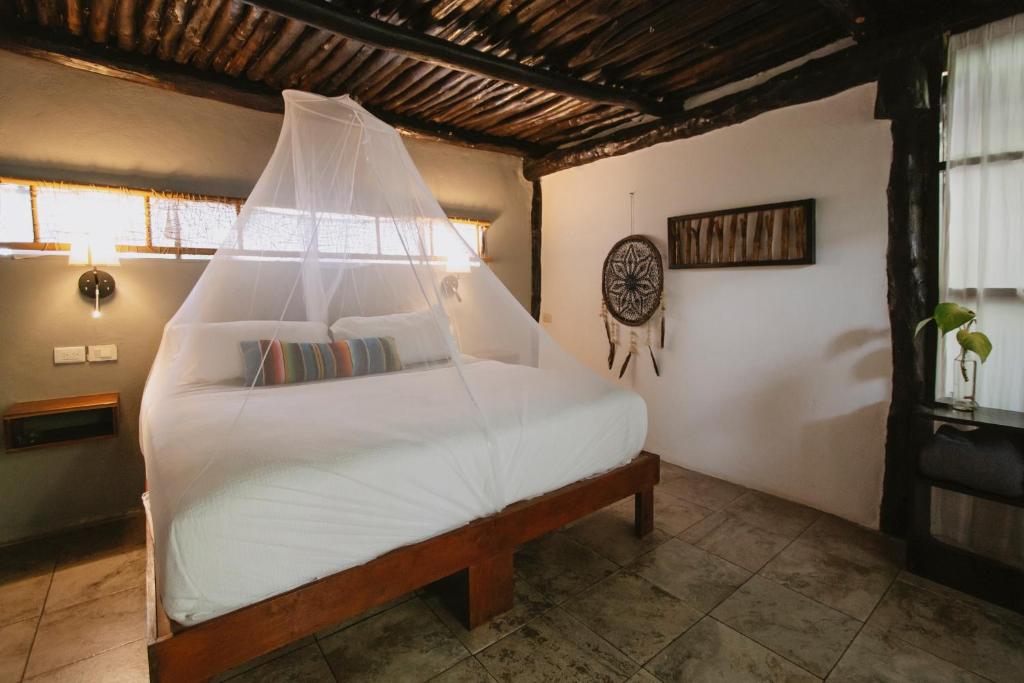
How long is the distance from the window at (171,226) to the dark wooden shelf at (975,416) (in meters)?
2.17

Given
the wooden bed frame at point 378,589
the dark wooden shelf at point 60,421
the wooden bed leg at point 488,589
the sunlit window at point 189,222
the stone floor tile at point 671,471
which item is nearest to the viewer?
the wooden bed frame at point 378,589

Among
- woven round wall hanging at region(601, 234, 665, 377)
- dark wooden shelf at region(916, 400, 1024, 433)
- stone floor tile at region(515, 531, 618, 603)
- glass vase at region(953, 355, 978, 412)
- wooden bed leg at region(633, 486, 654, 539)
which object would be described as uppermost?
woven round wall hanging at region(601, 234, 665, 377)

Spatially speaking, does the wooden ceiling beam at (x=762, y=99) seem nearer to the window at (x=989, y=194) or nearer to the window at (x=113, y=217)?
the window at (x=989, y=194)

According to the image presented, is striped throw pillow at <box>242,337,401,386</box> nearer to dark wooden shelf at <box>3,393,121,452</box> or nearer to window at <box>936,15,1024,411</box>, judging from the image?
dark wooden shelf at <box>3,393,121,452</box>

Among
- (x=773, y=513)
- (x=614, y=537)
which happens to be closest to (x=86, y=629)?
(x=614, y=537)

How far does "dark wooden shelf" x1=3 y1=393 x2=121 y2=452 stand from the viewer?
2.39m

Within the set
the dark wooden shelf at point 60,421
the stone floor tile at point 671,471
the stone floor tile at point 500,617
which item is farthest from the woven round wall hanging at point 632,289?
the dark wooden shelf at point 60,421

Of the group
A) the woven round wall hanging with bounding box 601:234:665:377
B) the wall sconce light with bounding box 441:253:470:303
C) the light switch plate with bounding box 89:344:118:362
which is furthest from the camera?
the woven round wall hanging with bounding box 601:234:665:377

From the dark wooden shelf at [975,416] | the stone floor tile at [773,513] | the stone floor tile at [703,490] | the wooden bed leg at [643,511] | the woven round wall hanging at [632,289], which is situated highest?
the woven round wall hanging at [632,289]

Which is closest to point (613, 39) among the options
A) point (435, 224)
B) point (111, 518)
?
point (435, 224)

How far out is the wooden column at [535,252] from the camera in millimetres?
4555

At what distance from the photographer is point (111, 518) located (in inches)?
108

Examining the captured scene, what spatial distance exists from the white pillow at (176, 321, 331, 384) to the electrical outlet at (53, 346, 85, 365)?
71 cm

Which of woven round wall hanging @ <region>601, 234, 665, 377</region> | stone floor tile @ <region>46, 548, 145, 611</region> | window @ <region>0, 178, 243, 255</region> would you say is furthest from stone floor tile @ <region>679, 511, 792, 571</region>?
window @ <region>0, 178, 243, 255</region>
